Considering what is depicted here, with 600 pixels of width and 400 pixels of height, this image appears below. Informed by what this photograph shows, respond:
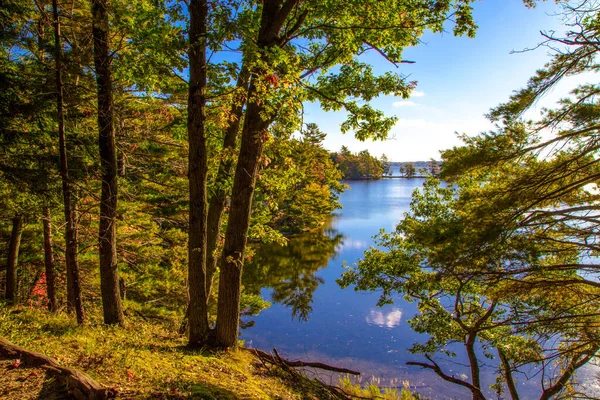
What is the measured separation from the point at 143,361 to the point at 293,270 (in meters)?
16.5

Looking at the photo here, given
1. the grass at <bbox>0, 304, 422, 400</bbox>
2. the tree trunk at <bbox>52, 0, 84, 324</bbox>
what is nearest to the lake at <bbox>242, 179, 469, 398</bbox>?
the grass at <bbox>0, 304, 422, 400</bbox>

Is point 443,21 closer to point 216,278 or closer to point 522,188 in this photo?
point 522,188

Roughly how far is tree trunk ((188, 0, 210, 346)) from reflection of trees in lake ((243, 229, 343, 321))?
1019 centimetres

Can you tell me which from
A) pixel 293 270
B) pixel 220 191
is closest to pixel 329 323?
pixel 293 270

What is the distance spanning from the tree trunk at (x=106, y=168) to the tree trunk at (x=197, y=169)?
151cm

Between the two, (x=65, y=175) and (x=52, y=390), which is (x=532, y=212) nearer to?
(x=52, y=390)

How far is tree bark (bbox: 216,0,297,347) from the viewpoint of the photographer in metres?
4.12

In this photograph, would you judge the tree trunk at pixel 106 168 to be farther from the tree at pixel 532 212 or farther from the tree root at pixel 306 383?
the tree at pixel 532 212

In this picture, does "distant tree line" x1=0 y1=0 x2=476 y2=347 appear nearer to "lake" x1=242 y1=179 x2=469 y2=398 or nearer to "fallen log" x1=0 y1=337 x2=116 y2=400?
"fallen log" x1=0 y1=337 x2=116 y2=400

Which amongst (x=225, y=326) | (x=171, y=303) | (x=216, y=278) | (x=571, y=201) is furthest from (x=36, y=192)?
(x=571, y=201)

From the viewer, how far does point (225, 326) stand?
479cm

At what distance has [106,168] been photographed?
5246 millimetres

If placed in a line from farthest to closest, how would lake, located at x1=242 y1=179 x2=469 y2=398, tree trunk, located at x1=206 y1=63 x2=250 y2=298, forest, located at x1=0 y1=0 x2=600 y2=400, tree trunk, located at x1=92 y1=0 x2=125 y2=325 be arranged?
lake, located at x1=242 y1=179 x2=469 y2=398
tree trunk, located at x1=206 y1=63 x2=250 y2=298
tree trunk, located at x1=92 y1=0 x2=125 y2=325
forest, located at x1=0 y1=0 x2=600 y2=400

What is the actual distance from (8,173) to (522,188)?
7.69m
